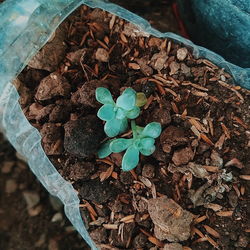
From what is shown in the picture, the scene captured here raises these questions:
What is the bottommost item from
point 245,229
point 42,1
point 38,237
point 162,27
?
point 38,237

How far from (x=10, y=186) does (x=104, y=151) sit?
20.9 inches

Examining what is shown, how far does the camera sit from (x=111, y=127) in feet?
2.94

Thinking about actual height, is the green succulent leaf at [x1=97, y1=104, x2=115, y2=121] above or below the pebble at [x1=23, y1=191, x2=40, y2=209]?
above

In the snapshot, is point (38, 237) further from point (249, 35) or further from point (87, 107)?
point (249, 35)

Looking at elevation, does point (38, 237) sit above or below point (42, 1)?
below

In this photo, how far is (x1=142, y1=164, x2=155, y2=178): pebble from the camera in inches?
37.7

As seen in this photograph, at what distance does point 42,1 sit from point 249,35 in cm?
50

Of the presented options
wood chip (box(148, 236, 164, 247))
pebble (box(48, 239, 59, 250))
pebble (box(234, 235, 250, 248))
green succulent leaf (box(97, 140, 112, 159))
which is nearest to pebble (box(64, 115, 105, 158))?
green succulent leaf (box(97, 140, 112, 159))

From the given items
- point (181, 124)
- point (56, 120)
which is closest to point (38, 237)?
point (56, 120)

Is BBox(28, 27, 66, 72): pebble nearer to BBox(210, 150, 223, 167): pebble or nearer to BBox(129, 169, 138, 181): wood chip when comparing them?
BBox(129, 169, 138, 181): wood chip

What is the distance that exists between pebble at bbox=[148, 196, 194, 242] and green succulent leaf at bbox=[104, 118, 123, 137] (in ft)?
0.54

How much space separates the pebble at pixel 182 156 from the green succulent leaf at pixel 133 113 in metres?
0.12

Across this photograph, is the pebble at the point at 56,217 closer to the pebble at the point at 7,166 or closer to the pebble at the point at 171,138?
the pebble at the point at 7,166

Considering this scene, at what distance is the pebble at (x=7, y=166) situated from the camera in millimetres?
1375
